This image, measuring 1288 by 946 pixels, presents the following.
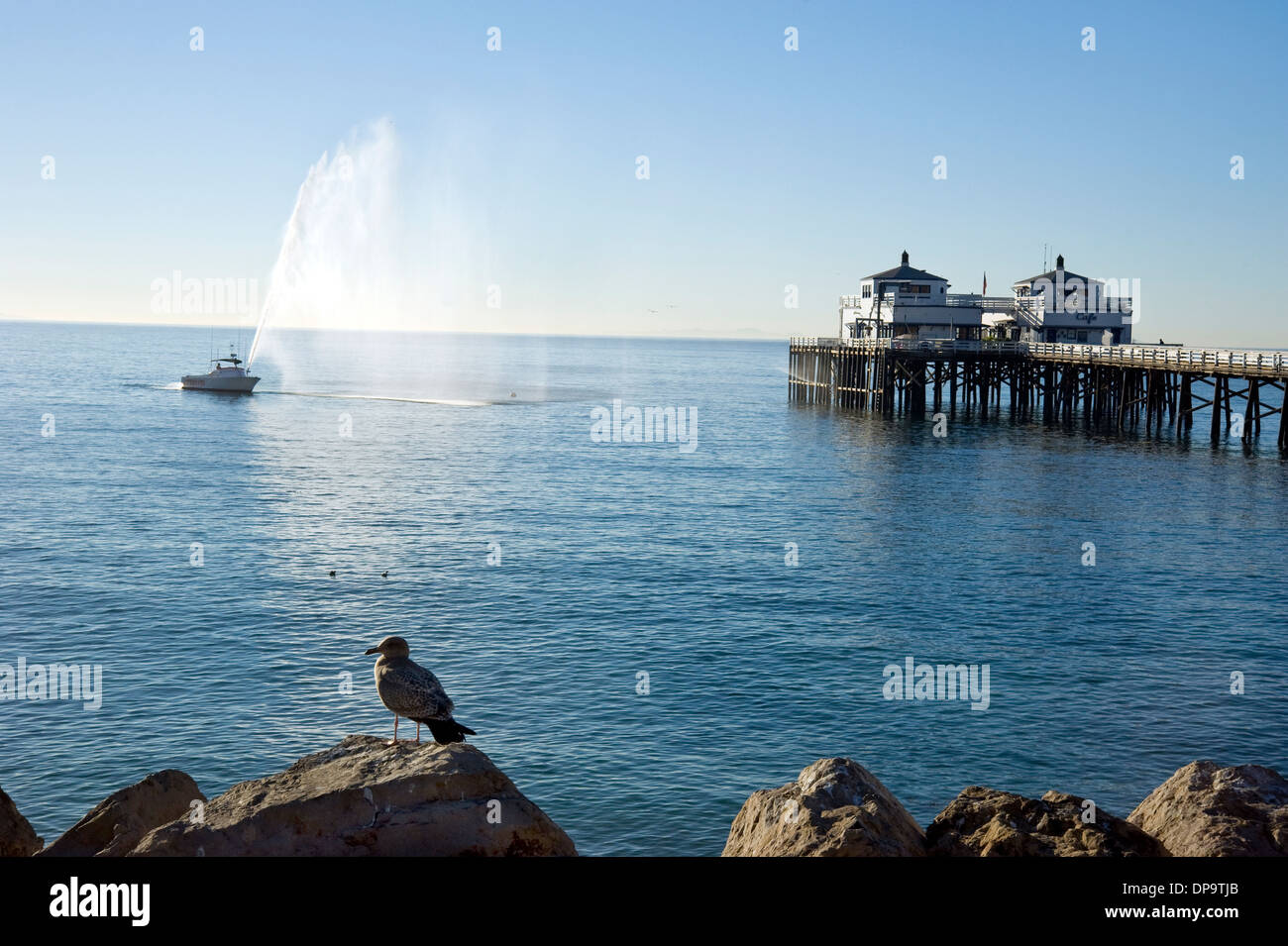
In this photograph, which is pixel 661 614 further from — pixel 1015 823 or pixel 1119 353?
pixel 1119 353

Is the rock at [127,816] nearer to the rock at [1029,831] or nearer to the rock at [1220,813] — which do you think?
the rock at [1029,831]

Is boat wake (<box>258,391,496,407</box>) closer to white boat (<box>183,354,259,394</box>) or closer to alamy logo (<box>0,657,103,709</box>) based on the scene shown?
white boat (<box>183,354,259,394</box>)

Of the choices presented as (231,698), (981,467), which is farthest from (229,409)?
(231,698)

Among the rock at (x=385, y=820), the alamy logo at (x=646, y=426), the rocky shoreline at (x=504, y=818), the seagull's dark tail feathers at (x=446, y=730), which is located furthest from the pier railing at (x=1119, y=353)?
the rock at (x=385, y=820)

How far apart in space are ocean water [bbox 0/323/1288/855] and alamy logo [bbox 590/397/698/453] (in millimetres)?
16750

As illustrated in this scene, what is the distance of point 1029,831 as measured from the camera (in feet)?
38.9

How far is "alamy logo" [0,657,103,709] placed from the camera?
85.0 feet

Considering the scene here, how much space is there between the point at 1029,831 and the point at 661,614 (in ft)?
71.5

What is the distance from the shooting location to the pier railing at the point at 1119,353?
6588cm

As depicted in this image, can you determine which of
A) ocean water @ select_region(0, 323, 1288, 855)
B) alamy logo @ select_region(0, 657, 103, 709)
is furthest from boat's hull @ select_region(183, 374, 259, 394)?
alamy logo @ select_region(0, 657, 103, 709)

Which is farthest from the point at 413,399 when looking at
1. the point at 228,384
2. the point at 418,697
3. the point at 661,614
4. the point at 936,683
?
the point at 418,697

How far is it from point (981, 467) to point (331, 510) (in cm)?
3486
